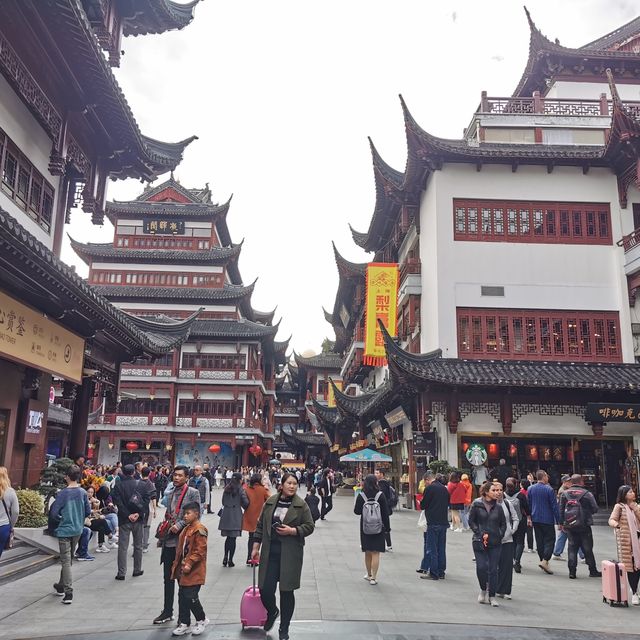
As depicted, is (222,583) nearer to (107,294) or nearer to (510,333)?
(510,333)

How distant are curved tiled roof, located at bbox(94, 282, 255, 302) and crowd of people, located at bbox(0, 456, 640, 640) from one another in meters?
37.8

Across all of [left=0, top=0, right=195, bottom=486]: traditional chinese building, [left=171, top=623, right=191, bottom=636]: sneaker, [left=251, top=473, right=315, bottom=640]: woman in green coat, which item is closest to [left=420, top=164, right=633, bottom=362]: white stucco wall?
[left=0, top=0, right=195, bottom=486]: traditional chinese building

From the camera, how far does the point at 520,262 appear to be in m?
21.0

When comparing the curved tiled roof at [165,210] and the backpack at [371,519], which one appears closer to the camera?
the backpack at [371,519]

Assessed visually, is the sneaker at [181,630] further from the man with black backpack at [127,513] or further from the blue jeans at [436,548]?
the blue jeans at [436,548]

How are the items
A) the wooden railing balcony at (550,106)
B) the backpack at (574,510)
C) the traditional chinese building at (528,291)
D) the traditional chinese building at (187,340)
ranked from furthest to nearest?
1. the traditional chinese building at (187,340)
2. the wooden railing balcony at (550,106)
3. the traditional chinese building at (528,291)
4. the backpack at (574,510)

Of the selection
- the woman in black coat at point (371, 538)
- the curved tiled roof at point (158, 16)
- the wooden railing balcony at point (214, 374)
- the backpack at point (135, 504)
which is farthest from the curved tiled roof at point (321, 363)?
the backpack at point (135, 504)

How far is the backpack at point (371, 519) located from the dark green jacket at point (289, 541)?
9.81 feet

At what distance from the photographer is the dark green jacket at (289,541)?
6.11m

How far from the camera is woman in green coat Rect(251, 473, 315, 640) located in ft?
20.1

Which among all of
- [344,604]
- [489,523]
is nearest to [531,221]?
[489,523]

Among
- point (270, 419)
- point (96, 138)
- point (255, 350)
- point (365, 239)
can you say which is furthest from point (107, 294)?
point (96, 138)

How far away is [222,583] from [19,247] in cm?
554

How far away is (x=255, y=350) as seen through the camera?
5119 centimetres
